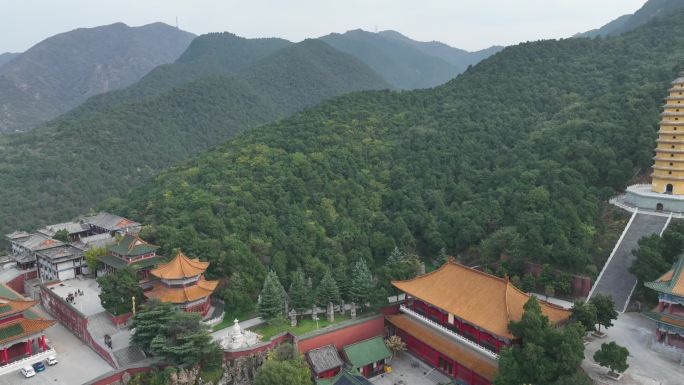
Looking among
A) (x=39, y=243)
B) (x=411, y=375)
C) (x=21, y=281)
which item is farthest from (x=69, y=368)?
(x=411, y=375)

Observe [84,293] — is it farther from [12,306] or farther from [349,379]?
[349,379]

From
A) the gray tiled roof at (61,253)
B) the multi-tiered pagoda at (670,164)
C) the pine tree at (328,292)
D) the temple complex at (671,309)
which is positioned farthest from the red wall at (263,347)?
the multi-tiered pagoda at (670,164)

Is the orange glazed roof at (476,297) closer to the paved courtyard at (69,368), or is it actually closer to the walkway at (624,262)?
the walkway at (624,262)

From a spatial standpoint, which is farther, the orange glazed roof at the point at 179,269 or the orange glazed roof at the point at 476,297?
the orange glazed roof at the point at 179,269

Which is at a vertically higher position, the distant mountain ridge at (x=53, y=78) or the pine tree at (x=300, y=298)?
the distant mountain ridge at (x=53, y=78)

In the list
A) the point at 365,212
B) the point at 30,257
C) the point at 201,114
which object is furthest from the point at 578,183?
the point at 201,114

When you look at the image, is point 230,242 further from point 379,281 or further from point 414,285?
point 414,285

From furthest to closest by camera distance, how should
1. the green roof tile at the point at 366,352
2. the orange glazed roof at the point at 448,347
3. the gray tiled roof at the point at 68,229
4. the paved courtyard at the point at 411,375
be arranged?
the gray tiled roof at the point at 68,229 → the green roof tile at the point at 366,352 → the paved courtyard at the point at 411,375 → the orange glazed roof at the point at 448,347

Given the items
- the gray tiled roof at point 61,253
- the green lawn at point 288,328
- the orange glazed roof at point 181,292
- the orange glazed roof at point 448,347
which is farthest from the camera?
the gray tiled roof at point 61,253

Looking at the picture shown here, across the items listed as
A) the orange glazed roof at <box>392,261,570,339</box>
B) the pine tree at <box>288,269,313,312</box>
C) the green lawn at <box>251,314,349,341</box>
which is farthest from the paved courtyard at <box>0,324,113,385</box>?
the orange glazed roof at <box>392,261,570,339</box>
